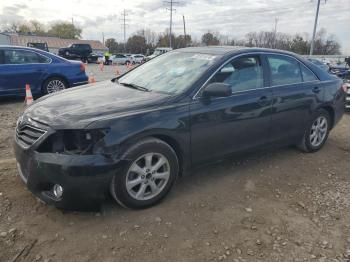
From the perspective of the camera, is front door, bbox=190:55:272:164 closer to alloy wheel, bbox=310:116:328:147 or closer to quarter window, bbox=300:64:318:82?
quarter window, bbox=300:64:318:82

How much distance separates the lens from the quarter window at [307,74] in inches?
200

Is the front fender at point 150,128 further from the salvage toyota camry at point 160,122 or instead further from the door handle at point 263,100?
the door handle at point 263,100

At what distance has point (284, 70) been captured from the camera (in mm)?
4801

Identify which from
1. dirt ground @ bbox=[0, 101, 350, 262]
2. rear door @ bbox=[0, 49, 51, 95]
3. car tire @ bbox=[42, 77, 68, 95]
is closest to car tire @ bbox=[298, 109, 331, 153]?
dirt ground @ bbox=[0, 101, 350, 262]

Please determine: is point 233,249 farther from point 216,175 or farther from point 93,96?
point 93,96

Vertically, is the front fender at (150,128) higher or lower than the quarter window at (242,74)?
lower

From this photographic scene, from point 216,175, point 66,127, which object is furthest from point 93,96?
point 216,175

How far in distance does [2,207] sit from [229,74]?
286 centimetres

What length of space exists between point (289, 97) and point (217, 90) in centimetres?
149

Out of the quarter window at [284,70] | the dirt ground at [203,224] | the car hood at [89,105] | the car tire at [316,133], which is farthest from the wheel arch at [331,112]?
the car hood at [89,105]

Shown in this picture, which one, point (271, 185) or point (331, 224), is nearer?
point (331, 224)

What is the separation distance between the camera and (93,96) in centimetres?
380

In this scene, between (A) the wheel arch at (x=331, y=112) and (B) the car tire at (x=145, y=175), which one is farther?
(A) the wheel arch at (x=331, y=112)

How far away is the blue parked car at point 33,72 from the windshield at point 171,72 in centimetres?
494
